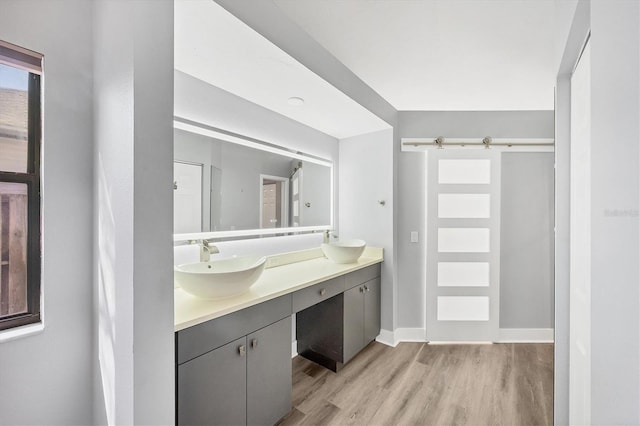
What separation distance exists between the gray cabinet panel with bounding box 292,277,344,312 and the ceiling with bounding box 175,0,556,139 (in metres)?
1.39

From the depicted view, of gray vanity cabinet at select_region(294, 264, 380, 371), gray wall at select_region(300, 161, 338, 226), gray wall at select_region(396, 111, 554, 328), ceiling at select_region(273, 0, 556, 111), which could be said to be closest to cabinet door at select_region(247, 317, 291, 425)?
gray vanity cabinet at select_region(294, 264, 380, 371)

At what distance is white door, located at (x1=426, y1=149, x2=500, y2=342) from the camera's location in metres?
2.89

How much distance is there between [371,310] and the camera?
2.71 meters

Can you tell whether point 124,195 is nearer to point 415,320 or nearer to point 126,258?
point 126,258

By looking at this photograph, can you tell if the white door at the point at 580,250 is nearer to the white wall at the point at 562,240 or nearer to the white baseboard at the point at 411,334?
the white wall at the point at 562,240

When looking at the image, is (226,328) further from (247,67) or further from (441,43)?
(441,43)

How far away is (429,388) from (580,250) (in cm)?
154

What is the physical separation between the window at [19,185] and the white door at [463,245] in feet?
9.59

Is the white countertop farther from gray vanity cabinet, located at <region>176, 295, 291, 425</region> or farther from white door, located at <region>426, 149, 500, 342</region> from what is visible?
white door, located at <region>426, 149, 500, 342</region>

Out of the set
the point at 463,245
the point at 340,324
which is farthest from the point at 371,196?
the point at 340,324

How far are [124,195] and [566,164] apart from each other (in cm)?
200

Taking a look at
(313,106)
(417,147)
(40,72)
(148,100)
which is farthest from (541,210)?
(40,72)

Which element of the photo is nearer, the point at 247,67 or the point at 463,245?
the point at 247,67

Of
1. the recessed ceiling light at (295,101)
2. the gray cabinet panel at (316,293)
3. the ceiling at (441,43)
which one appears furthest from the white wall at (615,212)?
the recessed ceiling light at (295,101)
